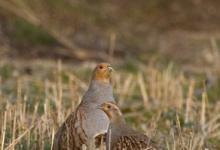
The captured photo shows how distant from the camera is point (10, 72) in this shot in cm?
1380

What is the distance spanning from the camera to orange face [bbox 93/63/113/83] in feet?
22.6

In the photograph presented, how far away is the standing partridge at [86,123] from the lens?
6.41m

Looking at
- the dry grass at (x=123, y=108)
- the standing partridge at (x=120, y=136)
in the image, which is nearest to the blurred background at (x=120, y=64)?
the dry grass at (x=123, y=108)

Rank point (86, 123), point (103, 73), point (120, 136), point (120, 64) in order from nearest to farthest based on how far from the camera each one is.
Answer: point (120, 136), point (86, 123), point (103, 73), point (120, 64)

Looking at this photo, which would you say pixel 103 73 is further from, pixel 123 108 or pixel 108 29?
pixel 108 29

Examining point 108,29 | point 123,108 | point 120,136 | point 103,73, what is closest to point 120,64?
point 123,108

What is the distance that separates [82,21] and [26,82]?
10360 millimetres

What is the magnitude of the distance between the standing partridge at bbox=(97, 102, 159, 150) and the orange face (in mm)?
507

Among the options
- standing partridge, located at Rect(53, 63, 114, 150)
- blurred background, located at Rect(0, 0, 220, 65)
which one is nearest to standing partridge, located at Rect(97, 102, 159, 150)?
standing partridge, located at Rect(53, 63, 114, 150)

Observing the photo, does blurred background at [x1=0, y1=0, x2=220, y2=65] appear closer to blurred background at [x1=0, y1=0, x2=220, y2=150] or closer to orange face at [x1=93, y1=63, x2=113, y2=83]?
blurred background at [x1=0, y1=0, x2=220, y2=150]

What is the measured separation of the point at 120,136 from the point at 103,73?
0.84 metres

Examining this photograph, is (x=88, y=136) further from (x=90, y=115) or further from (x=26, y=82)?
(x=26, y=82)

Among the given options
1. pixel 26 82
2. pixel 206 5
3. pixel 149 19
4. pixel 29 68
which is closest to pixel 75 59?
pixel 29 68

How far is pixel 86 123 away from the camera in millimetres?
6445
